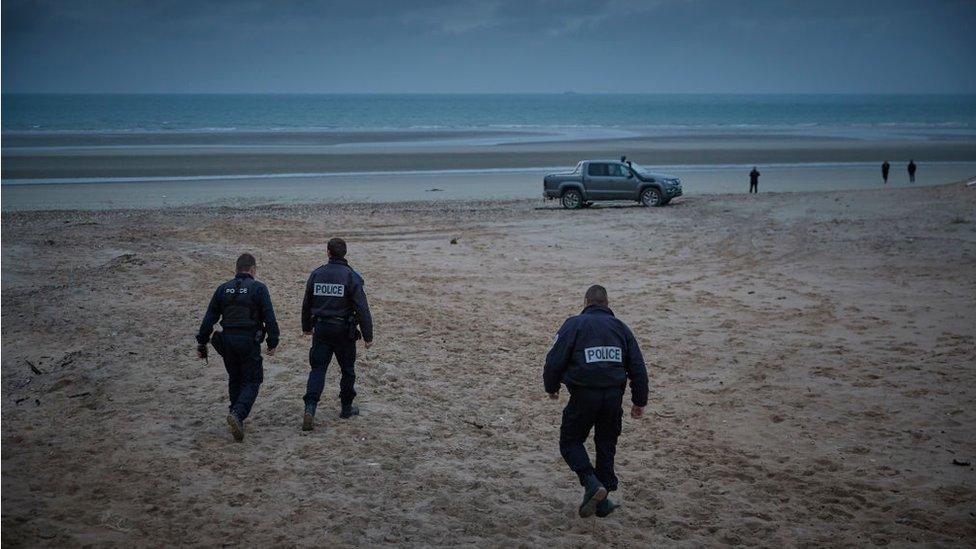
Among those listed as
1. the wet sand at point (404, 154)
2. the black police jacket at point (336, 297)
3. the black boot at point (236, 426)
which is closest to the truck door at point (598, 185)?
the wet sand at point (404, 154)

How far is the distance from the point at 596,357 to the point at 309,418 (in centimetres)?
340

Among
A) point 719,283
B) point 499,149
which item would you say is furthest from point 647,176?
point 499,149

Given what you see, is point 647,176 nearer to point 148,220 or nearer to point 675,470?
point 148,220

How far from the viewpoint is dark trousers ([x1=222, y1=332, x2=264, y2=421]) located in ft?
25.2

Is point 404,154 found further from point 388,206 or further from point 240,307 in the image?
point 240,307

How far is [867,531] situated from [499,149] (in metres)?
58.0

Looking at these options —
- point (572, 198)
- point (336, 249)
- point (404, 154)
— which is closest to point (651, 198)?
point (572, 198)

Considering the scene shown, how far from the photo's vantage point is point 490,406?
923 centimetres

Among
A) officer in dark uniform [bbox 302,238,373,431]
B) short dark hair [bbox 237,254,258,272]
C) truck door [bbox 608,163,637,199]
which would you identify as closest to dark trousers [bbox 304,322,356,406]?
officer in dark uniform [bbox 302,238,373,431]

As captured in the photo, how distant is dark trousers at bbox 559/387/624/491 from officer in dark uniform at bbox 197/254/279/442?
312cm

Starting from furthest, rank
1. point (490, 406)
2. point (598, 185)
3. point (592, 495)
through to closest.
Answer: point (598, 185) < point (490, 406) < point (592, 495)

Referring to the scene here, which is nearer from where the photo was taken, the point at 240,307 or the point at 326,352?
the point at 240,307

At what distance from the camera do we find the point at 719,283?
1559 centimetres

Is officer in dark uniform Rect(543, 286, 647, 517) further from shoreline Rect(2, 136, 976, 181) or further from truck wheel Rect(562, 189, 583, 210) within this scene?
shoreline Rect(2, 136, 976, 181)
